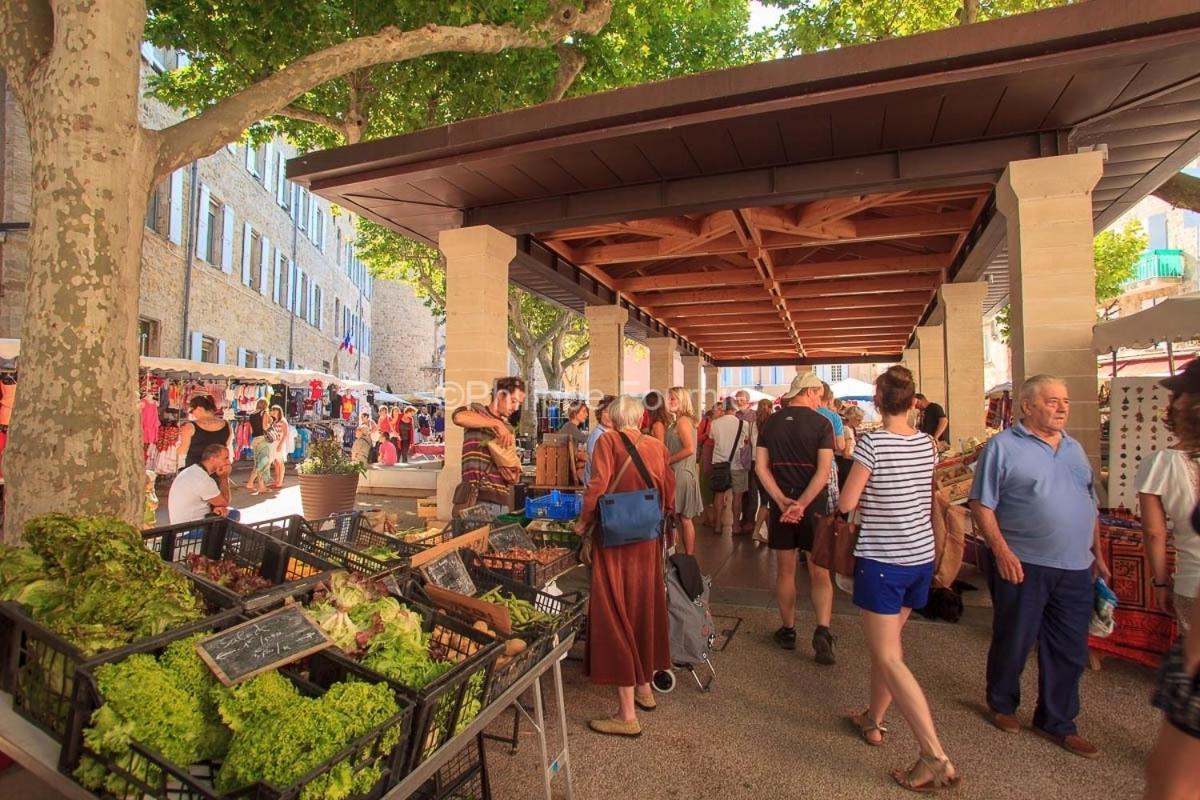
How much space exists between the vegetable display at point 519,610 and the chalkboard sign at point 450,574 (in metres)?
0.12

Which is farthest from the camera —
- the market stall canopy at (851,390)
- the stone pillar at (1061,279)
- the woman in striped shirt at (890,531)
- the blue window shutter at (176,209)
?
the market stall canopy at (851,390)

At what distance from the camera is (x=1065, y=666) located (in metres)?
3.26

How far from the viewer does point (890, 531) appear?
3.10 meters

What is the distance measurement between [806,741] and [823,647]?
107 cm

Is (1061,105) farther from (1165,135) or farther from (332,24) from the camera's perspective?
(332,24)

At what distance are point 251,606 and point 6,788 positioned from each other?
145cm

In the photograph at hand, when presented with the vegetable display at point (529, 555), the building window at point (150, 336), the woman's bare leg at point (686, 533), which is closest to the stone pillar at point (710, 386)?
the building window at point (150, 336)

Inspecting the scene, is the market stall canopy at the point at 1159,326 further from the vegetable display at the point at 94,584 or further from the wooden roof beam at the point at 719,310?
the wooden roof beam at the point at 719,310

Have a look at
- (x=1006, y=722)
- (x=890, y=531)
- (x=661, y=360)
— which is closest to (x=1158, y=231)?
(x=661, y=360)

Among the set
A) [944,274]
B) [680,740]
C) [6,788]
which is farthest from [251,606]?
[944,274]

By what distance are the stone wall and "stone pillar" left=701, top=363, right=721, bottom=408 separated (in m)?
26.9

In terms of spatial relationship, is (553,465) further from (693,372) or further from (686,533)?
(693,372)

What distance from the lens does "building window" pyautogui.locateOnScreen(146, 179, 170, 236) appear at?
1449 cm

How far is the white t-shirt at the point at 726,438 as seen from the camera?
841 centimetres
